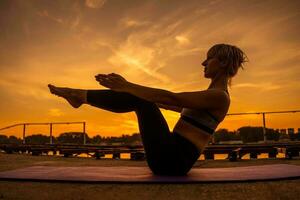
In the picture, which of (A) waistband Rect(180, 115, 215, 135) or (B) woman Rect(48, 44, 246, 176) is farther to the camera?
(A) waistband Rect(180, 115, 215, 135)

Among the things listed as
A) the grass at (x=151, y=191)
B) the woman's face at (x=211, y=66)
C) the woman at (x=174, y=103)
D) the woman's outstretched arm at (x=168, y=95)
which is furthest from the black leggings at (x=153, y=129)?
the woman's face at (x=211, y=66)

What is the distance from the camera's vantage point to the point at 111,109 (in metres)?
2.98

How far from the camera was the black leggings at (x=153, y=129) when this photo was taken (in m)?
2.92

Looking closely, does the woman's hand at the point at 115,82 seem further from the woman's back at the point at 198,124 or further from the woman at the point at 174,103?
the woman's back at the point at 198,124

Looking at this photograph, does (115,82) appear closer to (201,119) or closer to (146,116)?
(146,116)

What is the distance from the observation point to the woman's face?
3156 mm

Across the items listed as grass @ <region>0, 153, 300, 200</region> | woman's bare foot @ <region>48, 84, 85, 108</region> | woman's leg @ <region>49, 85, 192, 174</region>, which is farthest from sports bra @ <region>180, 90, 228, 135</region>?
woman's bare foot @ <region>48, 84, 85, 108</region>

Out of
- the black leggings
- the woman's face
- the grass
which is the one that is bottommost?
the grass

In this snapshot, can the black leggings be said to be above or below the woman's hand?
below

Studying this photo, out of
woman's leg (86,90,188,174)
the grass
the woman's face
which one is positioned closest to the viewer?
the grass

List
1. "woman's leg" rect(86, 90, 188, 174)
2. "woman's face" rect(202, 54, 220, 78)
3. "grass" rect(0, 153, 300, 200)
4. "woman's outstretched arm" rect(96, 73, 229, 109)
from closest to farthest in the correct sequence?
"grass" rect(0, 153, 300, 200) → "woman's outstretched arm" rect(96, 73, 229, 109) → "woman's leg" rect(86, 90, 188, 174) → "woman's face" rect(202, 54, 220, 78)

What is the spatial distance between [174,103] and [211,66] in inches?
28.6

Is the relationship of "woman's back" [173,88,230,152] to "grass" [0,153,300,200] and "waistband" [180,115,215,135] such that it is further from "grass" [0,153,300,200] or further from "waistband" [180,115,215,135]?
"grass" [0,153,300,200]

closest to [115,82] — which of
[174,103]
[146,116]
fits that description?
[146,116]
